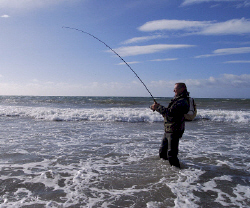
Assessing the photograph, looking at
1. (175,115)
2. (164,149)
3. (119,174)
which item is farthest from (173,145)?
(119,174)

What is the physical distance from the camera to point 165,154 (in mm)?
4965

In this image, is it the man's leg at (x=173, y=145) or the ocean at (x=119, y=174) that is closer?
the ocean at (x=119, y=174)

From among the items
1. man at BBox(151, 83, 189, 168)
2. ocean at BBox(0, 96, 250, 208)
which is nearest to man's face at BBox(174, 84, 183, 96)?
man at BBox(151, 83, 189, 168)

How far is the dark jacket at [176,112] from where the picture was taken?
4.15 metres

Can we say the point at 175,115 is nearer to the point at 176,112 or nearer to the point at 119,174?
the point at 176,112

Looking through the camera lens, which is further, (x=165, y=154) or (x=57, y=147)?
(x=57, y=147)

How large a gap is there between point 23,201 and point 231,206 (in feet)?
10.2

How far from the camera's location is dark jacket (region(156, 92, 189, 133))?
4148 mm

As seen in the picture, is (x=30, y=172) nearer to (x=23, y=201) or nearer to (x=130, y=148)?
(x=23, y=201)

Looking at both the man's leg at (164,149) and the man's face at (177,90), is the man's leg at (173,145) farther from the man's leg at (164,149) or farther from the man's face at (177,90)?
the man's face at (177,90)

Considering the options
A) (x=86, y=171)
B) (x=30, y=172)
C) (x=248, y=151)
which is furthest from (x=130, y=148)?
(x=248, y=151)

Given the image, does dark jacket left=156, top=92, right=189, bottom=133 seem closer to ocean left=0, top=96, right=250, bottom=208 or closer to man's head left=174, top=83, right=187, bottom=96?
man's head left=174, top=83, right=187, bottom=96

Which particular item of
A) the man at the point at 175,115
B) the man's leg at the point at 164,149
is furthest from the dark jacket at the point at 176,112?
the man's leg at the point at 164,149

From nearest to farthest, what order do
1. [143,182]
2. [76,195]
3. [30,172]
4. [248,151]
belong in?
[76,195], [143,182], [30,172], [248,151]
